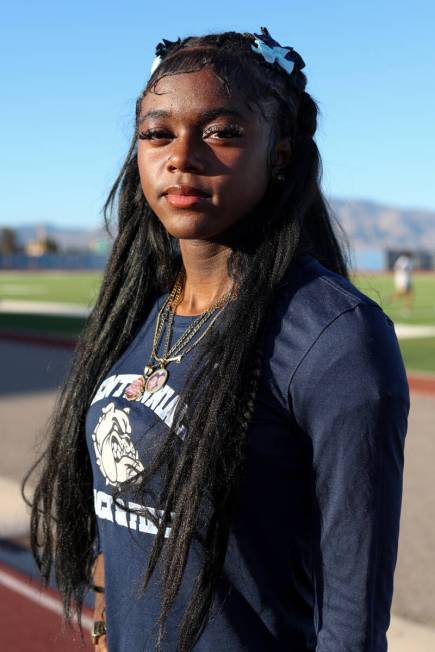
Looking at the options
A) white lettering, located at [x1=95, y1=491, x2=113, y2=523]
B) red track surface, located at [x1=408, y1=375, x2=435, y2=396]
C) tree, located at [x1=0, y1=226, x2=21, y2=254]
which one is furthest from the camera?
tree, located at [x1=0, y1=226, x2=21, y2=254]

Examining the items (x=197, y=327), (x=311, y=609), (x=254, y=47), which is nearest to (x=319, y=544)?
(x=311, y=609)

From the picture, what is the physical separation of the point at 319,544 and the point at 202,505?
0.22 meters

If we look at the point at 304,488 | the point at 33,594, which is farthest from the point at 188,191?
the point at 33,594

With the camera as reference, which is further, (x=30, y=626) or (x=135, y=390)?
(x=30, y=626)

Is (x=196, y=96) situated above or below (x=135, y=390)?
above

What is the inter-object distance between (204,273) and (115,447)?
0.41m

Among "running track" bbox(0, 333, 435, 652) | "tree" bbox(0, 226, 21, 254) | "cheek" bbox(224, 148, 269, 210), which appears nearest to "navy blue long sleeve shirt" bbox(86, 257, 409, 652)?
"cheek" bbox(224, 148, 269, 210)

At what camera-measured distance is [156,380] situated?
5.92 feet

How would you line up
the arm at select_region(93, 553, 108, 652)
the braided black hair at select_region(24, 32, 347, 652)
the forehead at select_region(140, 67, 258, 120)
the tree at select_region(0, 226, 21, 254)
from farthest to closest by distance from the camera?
the tree at select_region(0, 226, 21, 254), the arm at select_region(93, 553, 108, 652), the forehead at select_region(140, 67, 258, 120), the braided black hair at select_region(24, 32, 347, 652)

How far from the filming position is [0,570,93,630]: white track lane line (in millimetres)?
4641

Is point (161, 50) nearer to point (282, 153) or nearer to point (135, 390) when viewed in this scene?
point (282, 153)

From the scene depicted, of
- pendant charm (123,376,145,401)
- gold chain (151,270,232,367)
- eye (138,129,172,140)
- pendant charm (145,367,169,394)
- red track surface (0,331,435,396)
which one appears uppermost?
eye (138,129,172,140)

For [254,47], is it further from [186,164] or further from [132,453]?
[132,453]

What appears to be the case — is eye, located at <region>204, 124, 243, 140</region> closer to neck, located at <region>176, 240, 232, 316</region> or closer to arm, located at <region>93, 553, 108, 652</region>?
neck, located at <region>176, 240, 232, 316</region>
